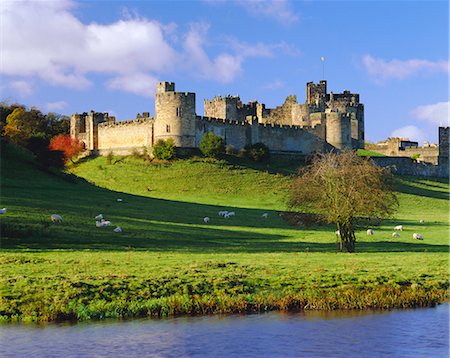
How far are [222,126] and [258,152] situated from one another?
16.0ft

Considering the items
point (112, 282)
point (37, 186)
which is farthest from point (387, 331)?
point (37, 186)

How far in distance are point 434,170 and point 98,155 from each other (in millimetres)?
41322

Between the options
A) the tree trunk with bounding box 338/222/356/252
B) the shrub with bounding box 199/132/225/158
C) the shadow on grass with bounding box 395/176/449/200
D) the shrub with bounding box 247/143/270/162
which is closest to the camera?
the tree trunk with bounding box 338/222/356/252

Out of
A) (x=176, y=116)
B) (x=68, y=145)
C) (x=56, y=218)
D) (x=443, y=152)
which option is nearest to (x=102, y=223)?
(x=56, y=218)

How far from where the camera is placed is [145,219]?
47.5 meters

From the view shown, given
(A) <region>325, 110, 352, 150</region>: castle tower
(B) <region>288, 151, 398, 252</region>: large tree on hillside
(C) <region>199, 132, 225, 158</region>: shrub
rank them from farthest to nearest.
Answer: (A) <region>325, 110, 352, 150</region>: castle tower → (C) <region>199, 132, 225, 158</region>: shrub → (B) <region>288, 151, 398, 252</region>: large tree on hillside

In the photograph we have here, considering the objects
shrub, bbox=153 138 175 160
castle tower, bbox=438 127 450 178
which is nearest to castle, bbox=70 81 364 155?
shrub, bbox=153 138 175 160

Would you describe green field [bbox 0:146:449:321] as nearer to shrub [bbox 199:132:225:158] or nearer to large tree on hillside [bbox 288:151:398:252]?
large tree on hillside [bbox 288:151:398:252]

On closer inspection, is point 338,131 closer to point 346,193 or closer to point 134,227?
point 134,227

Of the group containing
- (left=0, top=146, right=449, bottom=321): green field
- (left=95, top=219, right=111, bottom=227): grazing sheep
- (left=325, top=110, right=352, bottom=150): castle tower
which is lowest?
(left=0, top=146, right=449, bottom=321): green field

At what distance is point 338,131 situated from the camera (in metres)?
100

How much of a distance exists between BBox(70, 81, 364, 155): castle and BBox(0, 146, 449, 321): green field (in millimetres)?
21010

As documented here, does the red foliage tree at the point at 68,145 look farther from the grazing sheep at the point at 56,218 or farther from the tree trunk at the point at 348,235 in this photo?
the tree trunk at the point at 348,235

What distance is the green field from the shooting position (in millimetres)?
24672
